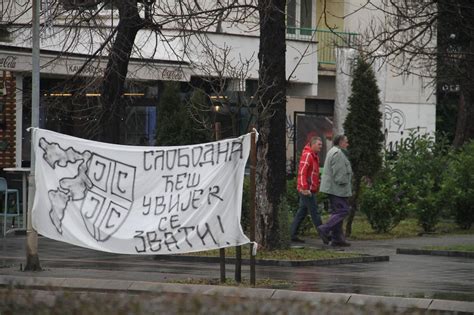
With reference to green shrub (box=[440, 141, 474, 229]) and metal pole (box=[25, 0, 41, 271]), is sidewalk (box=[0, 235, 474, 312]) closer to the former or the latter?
metal pole (box=[25, 0, 41, 271])

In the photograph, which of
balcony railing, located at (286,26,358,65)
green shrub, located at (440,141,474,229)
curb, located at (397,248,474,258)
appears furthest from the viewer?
balcony railing, located at (286,26,358,65)

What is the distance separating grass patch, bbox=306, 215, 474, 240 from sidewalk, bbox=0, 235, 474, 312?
2.81m

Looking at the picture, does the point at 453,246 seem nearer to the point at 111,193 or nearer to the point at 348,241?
the point at 348,241

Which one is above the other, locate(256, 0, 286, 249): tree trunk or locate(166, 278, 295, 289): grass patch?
locate(256, 0, 286, 249): tree trunk

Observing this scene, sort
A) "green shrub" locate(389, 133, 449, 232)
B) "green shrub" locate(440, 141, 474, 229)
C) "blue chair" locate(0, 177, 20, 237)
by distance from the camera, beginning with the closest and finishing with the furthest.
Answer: "blue chair" locate(0, 177, 20, 237)
"green shrub" locate(389, 133, 449, 232)
"green shrub" locate(440, 141, 474, 229)

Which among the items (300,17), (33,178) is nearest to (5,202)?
(33,178)

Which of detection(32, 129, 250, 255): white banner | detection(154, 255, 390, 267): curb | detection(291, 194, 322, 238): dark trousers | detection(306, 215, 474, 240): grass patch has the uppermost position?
detection(32, 129, 250, 255): white banner

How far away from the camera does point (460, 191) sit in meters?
23.8

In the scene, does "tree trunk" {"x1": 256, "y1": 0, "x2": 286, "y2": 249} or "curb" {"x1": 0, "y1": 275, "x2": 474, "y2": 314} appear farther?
"tree trunk" {"x1": 256, "y1": 0, "x2": 286, "y2": 249}

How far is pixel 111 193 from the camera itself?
13.8 meters

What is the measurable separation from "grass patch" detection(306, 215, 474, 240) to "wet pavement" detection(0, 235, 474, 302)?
9.52ft

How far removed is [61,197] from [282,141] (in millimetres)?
4190

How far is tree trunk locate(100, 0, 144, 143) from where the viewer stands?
19078 mm

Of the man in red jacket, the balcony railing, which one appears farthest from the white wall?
the man in red jacket
